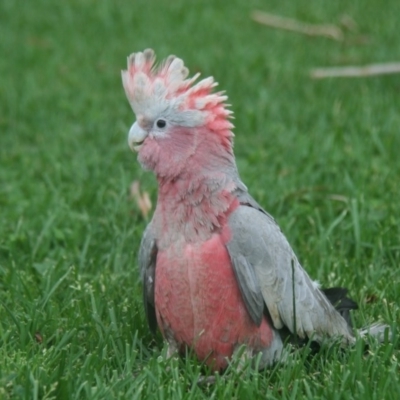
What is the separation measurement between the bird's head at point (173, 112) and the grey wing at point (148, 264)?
274 mm

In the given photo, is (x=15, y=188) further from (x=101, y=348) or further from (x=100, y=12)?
(x=100, y=12)

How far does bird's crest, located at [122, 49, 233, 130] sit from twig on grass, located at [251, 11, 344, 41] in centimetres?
524

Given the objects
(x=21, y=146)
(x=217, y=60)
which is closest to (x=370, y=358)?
(x=21, y=146)

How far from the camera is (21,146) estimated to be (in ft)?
20.3

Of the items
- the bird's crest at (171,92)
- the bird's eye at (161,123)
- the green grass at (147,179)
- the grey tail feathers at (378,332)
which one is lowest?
the grey tail feathers at (378,332)

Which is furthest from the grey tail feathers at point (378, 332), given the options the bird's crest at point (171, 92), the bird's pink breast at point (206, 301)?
the bird's crest at point (171, 92)

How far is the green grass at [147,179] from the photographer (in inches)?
127

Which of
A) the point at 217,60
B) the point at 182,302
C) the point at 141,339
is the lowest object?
the point at 141,339

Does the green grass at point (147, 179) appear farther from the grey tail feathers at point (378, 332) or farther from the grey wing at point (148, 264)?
the grey wing at point (148, 264)

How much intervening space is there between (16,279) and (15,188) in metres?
1.47

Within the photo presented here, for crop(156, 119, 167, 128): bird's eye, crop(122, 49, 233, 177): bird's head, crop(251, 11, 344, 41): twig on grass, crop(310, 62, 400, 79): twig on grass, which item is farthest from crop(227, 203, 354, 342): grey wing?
crop(251, 11, 344, 41): twig on grass

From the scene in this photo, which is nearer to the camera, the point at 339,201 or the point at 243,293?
the point at 243,293

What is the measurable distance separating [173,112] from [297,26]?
5563 mm

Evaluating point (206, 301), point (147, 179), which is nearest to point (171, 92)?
point (206, 301)
